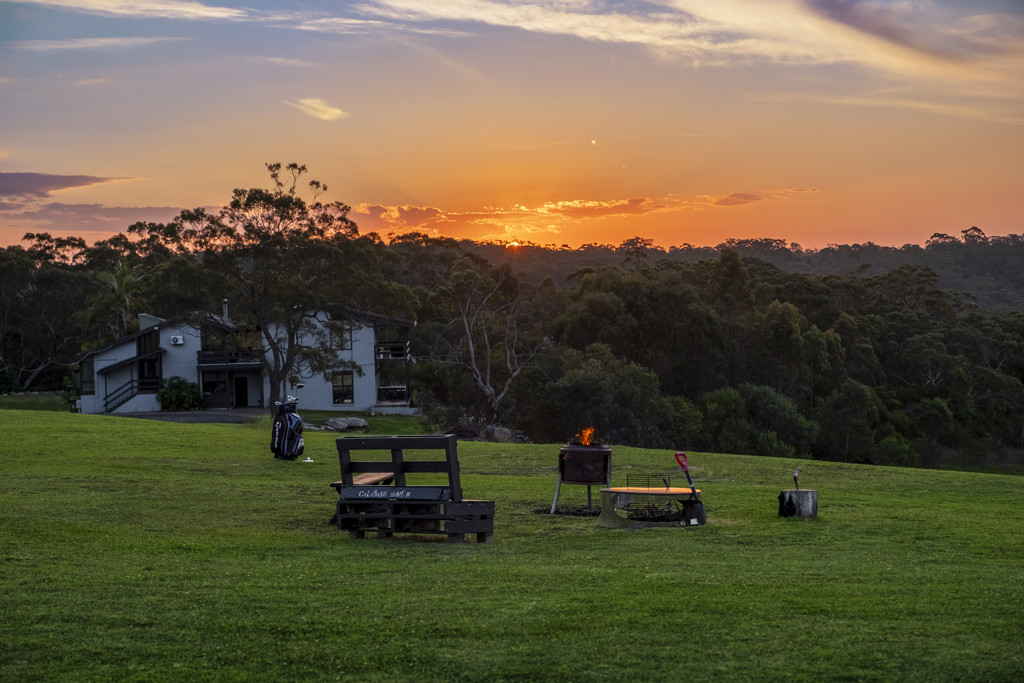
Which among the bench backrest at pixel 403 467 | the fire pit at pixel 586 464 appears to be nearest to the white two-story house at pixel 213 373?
the fire pit at pixel 586 464

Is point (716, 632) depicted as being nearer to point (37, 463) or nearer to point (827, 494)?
point (827, 494)

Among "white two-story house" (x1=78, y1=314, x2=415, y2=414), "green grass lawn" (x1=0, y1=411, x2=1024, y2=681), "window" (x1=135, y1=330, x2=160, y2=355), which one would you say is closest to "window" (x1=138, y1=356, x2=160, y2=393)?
"white two-story house" (x1=78, y1=314, x2=415, y2=414)

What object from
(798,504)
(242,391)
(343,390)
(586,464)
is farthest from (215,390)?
(798,504)

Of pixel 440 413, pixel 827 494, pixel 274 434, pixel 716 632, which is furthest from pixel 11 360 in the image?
pixel 716 632

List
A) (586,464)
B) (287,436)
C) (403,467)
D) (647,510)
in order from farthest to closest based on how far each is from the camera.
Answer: (287,436)
(586,464)
(647,510)
(403,467)

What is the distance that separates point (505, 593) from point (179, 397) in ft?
188

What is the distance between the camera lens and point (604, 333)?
233ft

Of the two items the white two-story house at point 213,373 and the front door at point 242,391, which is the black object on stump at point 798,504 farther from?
the front door at point 242,391

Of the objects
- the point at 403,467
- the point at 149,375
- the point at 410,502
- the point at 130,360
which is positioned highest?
the point at 130,360

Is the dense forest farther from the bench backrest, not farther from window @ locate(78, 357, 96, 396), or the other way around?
the bench backrest

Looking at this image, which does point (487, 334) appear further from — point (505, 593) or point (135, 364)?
point (505, 593)

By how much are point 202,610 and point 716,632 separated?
13.5 ft

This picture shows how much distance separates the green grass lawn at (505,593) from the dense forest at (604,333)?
3901 centimetres

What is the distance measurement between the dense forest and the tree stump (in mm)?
39836
